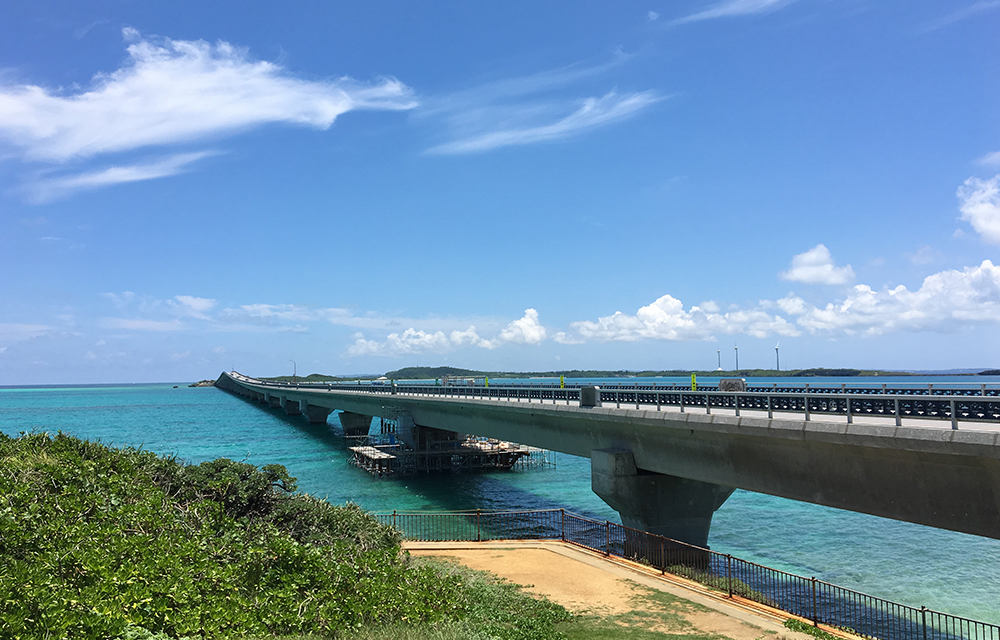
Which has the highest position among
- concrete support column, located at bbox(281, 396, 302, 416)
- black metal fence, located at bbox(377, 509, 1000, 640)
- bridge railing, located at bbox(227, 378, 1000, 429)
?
bridge railing, located at bbox(227, 378, 1000, 429)

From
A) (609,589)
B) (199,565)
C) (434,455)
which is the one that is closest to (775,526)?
(609,589)

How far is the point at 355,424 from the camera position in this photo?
8331 cm

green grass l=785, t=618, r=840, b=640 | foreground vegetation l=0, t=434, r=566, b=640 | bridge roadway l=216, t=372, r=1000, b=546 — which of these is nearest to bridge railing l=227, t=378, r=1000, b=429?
bridge roadway l=216, t=372, r=1000, b=546

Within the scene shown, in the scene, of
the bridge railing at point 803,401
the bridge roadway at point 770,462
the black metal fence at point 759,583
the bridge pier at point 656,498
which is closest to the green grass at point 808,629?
the black metal fence at point 759,583

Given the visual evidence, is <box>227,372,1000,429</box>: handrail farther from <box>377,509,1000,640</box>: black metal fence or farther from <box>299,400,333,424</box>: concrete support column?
Result: <box>299,400,333,424</box>: concrete support column

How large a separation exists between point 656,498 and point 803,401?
7.53m

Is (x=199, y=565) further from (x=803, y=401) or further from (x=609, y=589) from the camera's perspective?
(x=803, y=401)

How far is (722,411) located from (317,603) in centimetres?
1624

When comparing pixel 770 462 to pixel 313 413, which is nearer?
pixel 770 462

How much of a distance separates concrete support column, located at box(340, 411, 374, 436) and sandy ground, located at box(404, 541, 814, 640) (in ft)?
199

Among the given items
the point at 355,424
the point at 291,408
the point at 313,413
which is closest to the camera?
the point at 355,424

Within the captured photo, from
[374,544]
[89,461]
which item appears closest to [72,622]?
[374,544]

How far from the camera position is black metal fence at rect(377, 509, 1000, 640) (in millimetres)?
18188

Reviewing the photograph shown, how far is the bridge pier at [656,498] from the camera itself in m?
25.2
